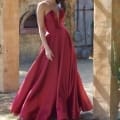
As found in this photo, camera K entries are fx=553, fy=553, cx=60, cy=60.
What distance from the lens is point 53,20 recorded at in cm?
665

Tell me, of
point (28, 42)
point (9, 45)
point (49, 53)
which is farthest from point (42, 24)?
point (28, 42)

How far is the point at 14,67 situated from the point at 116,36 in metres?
3.16

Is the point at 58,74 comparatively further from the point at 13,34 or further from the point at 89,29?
the point at 89,29

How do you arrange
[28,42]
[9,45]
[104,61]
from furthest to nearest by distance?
[28,42] < [9,45] < [104,61]

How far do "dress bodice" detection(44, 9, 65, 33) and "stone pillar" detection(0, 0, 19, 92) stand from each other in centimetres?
233

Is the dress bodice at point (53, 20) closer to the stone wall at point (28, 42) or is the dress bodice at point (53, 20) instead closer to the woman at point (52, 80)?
the woman at point (52, 80)

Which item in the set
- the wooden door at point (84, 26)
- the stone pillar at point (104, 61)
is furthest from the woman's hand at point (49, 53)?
the wooden door at point (84, 26)

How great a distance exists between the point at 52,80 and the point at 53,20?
0.73m

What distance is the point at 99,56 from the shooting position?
21.5 feet

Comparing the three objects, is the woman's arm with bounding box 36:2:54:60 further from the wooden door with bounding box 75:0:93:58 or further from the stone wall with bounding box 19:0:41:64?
the wooden door with bounding box 75:0:93:58

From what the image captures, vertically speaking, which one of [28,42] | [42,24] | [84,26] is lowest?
[28,42]

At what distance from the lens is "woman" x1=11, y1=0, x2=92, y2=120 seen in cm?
664

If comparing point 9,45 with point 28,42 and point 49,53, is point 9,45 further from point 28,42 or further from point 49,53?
point 28,42

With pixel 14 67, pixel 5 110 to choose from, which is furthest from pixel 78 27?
pixel 5 110
